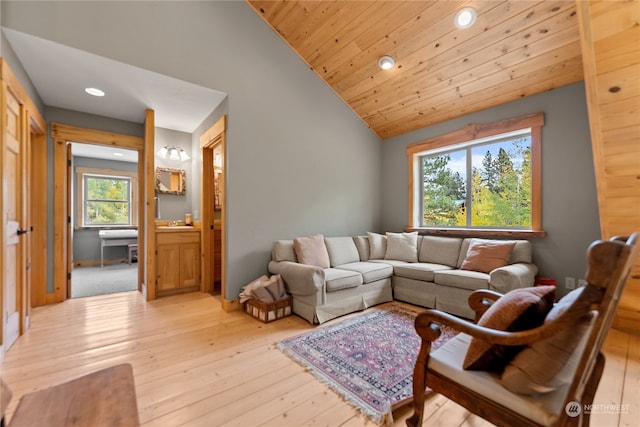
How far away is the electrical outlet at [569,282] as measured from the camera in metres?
2.90

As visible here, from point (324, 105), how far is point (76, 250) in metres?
6.19

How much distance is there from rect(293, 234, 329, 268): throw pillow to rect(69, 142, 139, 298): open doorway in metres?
3.82

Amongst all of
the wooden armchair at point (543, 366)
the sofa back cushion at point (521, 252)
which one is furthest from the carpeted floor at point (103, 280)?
the sofa back cushion at point (521, 252)

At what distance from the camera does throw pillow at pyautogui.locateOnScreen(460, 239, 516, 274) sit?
9.82 ft

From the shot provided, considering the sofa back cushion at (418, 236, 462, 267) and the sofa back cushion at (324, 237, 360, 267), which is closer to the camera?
the sofa back cushion at (418, 236, 462, 267)

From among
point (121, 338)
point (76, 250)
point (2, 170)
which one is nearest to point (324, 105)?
point (2, 170)

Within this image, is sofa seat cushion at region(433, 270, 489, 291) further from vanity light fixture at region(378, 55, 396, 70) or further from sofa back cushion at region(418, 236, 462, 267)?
vanity light fixture at region(378, 55, 396, 70)

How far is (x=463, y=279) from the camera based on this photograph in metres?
2.88

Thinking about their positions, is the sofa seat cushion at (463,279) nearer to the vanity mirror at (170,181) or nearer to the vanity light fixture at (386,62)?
the vanity light fixture at (386,62)

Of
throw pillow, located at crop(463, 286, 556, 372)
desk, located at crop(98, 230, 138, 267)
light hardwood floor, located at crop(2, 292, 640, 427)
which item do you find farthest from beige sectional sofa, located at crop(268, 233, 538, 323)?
desk, located at crop(98, 230, 138, 267)

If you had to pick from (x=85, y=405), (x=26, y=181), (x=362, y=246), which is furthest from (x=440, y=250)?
(x=26, y=181)

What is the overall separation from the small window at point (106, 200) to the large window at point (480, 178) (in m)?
6.70

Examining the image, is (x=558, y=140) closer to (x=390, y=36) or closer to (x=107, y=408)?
(x=390, y=36)

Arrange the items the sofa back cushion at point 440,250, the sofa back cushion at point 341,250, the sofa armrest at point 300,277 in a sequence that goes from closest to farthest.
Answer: the sofa armrest at point 300,277 → the sofa back cushion at point 440,250 → the sofa back cushion at point 341,250
